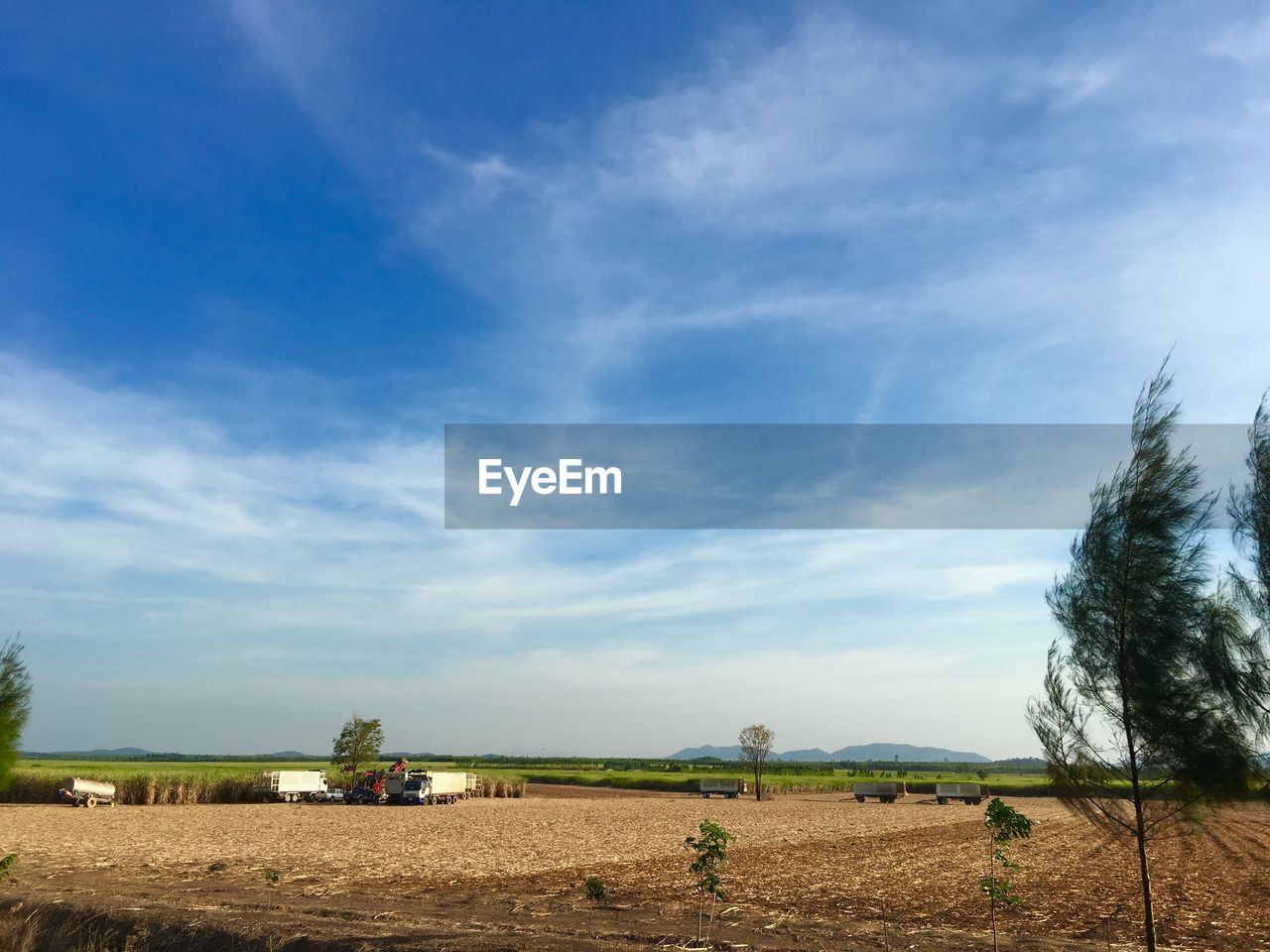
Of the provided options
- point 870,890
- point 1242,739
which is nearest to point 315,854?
point 870,890

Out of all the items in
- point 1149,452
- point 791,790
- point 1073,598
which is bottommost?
point 791,790

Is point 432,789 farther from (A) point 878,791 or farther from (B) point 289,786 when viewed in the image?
(A) point 878,791

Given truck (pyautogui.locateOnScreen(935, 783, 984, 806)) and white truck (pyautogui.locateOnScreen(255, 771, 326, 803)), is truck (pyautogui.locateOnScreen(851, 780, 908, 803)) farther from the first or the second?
white truck (pyautogui.locateOnScreen(255, 771, 326, 803))

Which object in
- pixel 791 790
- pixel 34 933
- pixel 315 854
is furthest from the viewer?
pixel 791 790

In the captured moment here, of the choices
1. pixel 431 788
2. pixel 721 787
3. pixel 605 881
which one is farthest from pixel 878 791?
pixel 605 881

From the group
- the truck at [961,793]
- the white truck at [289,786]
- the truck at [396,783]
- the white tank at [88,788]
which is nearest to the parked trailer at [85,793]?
the white tank at [88,788]

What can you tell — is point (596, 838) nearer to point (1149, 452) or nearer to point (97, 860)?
point (97, 860)

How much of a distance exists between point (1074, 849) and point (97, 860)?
111ft

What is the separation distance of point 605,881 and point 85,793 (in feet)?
158

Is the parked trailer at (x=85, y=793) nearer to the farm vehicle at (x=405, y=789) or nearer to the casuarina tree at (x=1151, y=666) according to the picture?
the farm vehicle at (x=405, y=789)

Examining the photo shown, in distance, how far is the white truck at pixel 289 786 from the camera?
6888cm

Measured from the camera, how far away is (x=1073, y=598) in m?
17.5

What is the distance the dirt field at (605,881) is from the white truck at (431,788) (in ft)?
75.4

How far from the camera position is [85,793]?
191 ft
